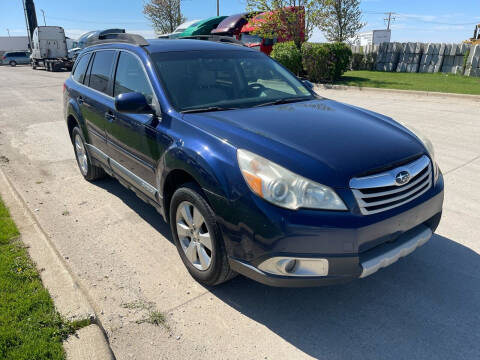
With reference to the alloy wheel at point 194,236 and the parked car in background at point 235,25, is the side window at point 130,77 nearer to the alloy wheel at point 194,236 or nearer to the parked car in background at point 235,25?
the alloy wheel at point 194,236

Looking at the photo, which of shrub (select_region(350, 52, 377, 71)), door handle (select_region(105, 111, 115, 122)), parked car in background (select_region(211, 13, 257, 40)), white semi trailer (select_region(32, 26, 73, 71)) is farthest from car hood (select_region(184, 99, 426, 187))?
white semi trailer (select_region(32, 26, 73, 71))

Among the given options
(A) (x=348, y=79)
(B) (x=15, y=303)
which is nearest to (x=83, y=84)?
(B) (x=15, y=303)

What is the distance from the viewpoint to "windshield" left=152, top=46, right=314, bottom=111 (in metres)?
3.44

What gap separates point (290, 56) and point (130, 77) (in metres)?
14.2

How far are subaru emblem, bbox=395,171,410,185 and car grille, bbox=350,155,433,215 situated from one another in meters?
0.01

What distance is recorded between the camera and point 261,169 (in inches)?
96.9

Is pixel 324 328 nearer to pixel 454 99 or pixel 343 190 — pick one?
pixel 343 190

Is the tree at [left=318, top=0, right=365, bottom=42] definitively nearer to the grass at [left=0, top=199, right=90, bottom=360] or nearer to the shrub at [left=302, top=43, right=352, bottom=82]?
the shrub at [left=302, top=43, right=352, bottom=82]

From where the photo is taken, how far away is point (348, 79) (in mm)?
17406

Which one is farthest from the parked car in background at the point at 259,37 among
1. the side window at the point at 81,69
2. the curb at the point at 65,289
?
the curb at the point at 65,289

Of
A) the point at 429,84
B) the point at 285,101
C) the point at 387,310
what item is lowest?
the point at 387,310

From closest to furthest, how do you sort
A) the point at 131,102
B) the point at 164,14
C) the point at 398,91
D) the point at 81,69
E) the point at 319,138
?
1. the point at 319,138
2. the point at 131,102
3. the point at 81,69
4. the point at 398,91
5. the point at 164,14

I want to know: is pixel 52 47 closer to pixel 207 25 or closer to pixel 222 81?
pixel 207 25

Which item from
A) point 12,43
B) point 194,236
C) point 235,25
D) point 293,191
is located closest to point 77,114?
point 194,236
